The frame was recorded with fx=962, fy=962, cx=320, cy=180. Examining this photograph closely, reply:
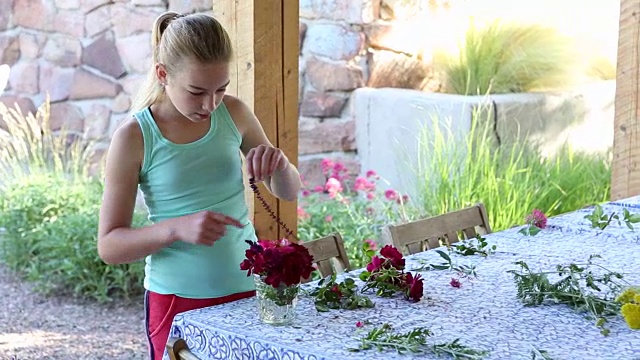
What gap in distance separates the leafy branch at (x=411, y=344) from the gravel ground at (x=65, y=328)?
266 cm

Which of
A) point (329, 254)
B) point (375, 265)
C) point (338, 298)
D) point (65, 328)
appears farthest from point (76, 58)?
point (338, 298)

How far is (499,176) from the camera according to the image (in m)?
4.75

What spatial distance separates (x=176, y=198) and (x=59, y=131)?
3642 millimetres

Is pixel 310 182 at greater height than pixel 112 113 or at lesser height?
lesser

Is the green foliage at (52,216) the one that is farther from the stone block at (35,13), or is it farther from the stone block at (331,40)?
the stone block at (331,40)

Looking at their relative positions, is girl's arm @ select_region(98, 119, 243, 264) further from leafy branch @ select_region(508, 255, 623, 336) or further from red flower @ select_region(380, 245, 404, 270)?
leafy branch @ select_region(508, 255, 623, 336)

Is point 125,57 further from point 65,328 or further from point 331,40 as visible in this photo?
point 65,328

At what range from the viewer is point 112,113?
555cm

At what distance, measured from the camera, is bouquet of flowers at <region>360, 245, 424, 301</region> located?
2035 millimetres

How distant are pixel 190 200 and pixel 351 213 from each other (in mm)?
2703

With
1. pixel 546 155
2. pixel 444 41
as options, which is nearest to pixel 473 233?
pixel 546 155

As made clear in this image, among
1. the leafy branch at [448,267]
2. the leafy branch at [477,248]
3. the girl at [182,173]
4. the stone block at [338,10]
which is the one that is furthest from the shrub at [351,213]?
the girl at [182,173]

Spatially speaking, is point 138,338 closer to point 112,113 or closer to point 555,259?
point 112,113

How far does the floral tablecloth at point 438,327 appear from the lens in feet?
5.65
